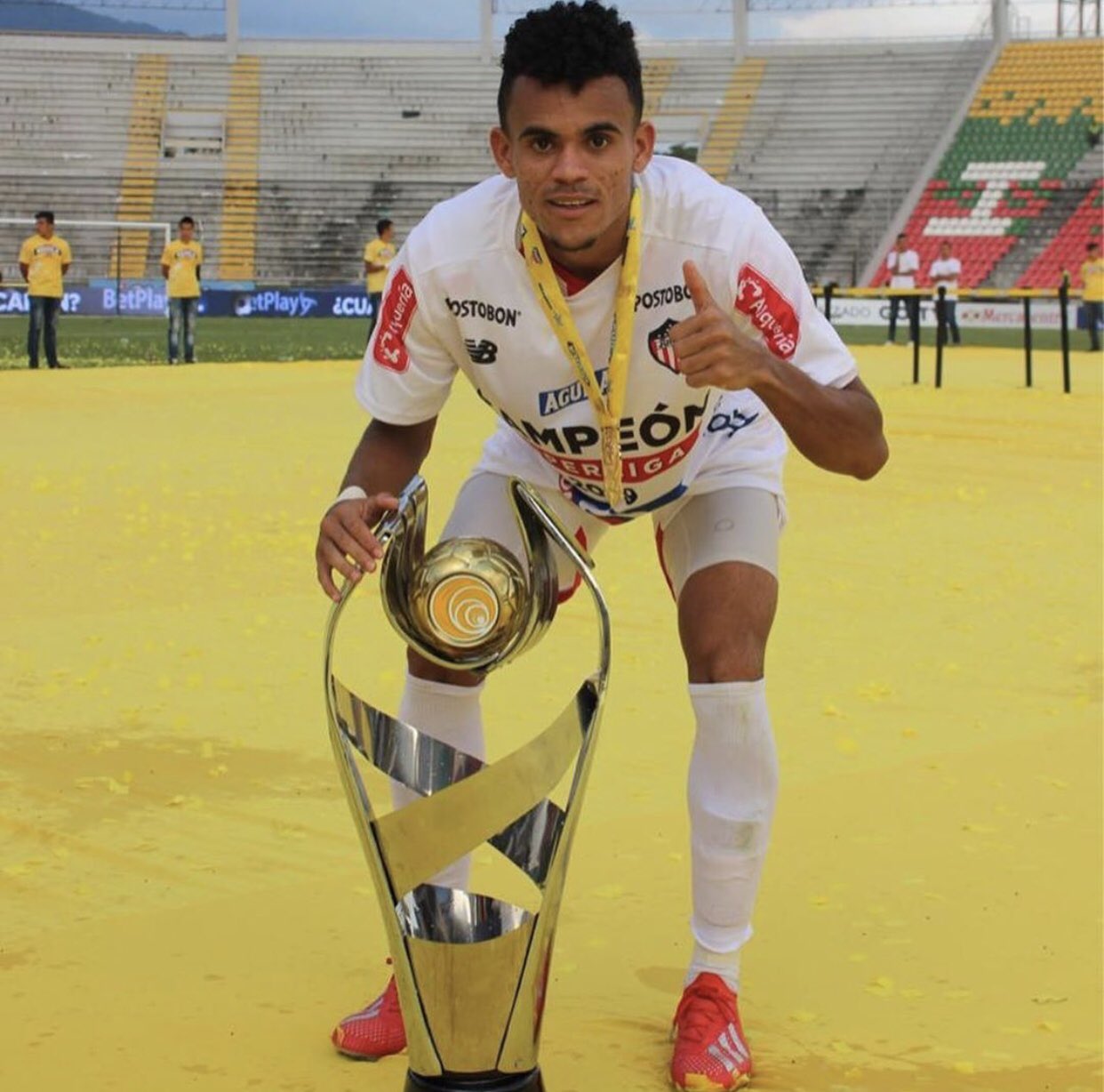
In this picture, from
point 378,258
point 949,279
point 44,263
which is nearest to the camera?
point 44,263

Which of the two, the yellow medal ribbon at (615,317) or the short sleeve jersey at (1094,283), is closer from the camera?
the yellow medal ribbon at (615,317)

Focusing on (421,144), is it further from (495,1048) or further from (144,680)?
(495,1048)

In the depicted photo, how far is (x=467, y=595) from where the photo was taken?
355 cm

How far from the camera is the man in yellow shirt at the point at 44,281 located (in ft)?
79.1

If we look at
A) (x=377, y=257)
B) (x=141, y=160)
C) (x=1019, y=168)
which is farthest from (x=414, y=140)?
(x=377, y=257)

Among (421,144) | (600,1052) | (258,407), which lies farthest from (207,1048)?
(421,144)

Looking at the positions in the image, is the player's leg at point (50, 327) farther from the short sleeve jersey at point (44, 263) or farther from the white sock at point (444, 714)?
the white sock at point (444, 714)

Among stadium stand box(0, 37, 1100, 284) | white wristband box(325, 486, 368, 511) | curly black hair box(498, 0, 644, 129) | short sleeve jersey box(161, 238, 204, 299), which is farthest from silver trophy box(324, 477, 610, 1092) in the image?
stadium stand box(0, 37, 1100, 284)

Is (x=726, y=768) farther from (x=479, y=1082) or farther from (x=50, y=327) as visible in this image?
(x=50, y=327)

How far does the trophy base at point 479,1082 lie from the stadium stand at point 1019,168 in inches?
1707

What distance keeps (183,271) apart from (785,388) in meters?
23.5

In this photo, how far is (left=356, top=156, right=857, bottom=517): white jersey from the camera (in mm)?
3928

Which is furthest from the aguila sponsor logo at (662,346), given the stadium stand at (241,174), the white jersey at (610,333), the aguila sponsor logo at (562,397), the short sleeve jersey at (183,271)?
the stadium stand at (241,174)

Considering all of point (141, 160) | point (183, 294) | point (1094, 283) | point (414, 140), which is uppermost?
point (414, 140)
